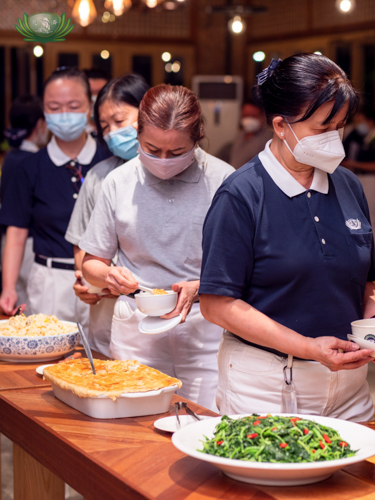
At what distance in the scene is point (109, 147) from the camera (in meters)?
2.47

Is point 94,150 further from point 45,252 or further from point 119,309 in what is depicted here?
point 119,309

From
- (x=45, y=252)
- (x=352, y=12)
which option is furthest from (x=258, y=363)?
(x=352, y=12)

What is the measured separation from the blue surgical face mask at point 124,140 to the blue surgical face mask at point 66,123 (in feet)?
1.27

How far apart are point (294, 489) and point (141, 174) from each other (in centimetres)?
121

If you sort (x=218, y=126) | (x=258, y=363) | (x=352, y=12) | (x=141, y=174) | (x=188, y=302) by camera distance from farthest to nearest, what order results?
(x=218, y=126), (x=352, y=12), (x=141, y=174), (x=188, y=302), (x=258, y=363)

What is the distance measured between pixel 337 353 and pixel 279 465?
1.32 feet

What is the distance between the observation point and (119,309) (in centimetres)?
221

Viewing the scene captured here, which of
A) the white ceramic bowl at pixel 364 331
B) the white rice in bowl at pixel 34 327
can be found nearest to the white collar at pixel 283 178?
the white ceramic bowl at pixel 364 331

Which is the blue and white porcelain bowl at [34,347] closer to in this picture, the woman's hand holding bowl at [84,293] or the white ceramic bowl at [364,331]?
the woman's hand holding bowl at [84,293]

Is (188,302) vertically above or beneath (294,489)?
above

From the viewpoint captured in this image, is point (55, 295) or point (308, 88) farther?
point (55, 295)

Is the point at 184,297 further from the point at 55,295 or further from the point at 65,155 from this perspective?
the point at 65,155

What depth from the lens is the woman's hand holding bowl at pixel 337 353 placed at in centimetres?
149

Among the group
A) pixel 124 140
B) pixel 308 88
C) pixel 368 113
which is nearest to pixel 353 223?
pixel 308 88
